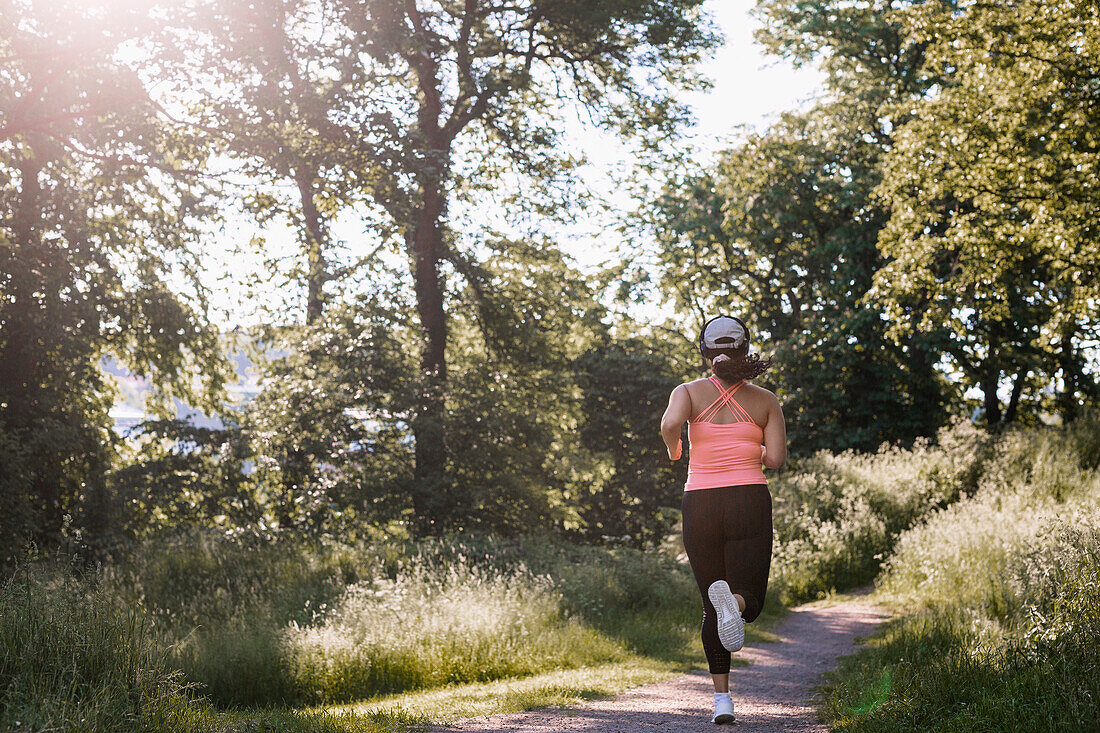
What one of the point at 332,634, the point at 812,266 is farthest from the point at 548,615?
the point at 812,266

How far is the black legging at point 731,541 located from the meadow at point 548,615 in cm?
103

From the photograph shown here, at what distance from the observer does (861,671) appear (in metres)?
7.62

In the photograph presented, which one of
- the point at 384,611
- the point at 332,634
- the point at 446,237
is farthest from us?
the point at 446,237

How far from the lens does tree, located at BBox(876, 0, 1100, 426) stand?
14070 millimetres

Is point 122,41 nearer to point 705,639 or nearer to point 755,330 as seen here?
point 705,639

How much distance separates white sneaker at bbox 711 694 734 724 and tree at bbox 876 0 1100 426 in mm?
11351

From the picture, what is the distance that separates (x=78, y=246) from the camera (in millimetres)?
15617

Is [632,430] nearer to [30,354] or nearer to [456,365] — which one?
[456,365]

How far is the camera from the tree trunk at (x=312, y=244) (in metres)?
12.5

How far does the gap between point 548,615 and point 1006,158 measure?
11103 millimetres

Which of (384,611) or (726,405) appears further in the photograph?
(384,611)

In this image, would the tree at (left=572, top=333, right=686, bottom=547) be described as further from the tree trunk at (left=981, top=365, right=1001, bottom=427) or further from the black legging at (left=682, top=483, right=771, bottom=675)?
the black legging at (left=682, top=483, right=771, bottom=675)

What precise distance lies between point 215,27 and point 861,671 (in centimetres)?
1123

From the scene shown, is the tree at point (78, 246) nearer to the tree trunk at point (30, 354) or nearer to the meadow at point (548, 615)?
the tree trunk at point (30, 354)
